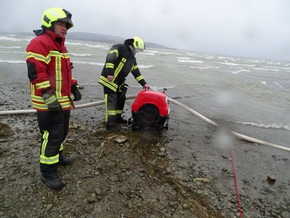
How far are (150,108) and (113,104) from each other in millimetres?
867

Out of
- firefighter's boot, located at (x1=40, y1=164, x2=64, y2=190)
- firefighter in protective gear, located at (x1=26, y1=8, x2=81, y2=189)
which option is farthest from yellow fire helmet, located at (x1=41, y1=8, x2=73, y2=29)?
firefighter's boot, located at (x1=40, y1=164, x2=64, y2=190)

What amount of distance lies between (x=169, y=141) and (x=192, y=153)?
61 centimetres

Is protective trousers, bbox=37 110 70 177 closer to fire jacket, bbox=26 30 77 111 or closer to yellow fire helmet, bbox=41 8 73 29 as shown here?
fire jacket, bbox=26 30 77 111

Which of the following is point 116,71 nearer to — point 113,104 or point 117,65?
point 117,65

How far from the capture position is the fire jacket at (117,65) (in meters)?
4.54

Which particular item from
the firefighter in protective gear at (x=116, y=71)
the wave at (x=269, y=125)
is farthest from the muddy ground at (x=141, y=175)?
the wave at (x=269, y=125)

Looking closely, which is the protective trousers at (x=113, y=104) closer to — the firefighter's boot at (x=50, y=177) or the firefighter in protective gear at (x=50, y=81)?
the firefighter in protective gear at (x=50, y=81)

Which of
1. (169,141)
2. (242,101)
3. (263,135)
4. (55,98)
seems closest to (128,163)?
(169,141)

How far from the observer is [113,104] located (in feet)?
16.0

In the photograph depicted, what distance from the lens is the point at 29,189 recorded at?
2.97 meters

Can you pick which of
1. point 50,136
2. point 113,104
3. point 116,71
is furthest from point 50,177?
point 116,71

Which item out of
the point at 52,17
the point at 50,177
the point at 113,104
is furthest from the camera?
the point at 113,104

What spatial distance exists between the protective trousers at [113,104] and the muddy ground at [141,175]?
0.31 metres

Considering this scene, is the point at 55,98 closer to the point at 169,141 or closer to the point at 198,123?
the point at 169,141
